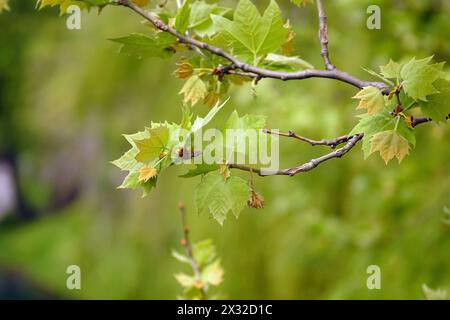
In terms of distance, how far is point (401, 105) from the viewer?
53 cm

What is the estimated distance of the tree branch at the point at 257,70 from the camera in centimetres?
57

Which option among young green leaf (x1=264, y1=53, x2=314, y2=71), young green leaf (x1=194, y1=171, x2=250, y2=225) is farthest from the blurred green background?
young green leaf (x1=194, y1=171, x2=250, y2=225)

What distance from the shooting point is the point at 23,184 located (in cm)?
481

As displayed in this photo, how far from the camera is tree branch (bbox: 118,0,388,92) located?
1.89ft

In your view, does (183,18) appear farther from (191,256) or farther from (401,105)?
(191,256)

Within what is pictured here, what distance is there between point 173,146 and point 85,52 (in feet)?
9.36

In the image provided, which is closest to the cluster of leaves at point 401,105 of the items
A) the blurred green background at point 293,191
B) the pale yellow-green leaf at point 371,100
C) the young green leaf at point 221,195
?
the pale yellow-green leaf at point 371,100

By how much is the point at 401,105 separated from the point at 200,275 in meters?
0.41

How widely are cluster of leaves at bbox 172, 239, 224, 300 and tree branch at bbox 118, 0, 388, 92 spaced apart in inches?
12.2

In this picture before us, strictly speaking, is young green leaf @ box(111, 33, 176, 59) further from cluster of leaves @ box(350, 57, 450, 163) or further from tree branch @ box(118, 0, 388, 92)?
cluster of leaves @ box(350, 57, 450, 163)

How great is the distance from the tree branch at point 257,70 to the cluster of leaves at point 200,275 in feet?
1.01

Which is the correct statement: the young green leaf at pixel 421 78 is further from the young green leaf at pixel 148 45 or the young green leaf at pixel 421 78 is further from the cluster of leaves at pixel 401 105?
the young green leaf at pixel 148 45

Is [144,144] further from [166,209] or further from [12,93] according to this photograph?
[12,93]
